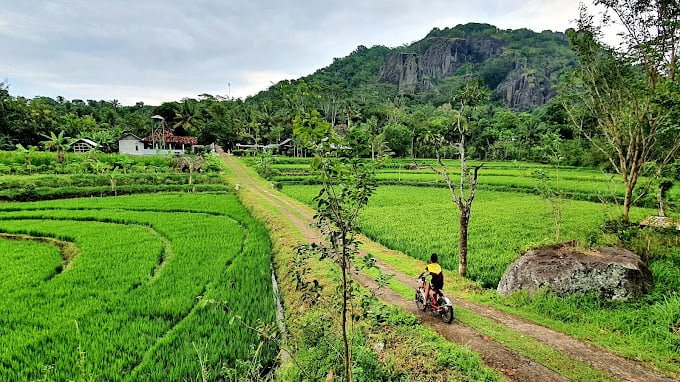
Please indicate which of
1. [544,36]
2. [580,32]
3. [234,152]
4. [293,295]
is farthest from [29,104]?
[544,36]

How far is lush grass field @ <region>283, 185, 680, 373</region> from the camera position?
19.2 ft

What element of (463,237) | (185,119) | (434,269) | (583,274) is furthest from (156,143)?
(583,274)

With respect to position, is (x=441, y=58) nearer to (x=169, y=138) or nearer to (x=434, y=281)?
(x=169, y=138)

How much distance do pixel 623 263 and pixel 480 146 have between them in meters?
51.6

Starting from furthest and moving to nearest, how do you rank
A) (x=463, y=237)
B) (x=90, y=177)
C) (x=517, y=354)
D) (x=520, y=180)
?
(x=520, y=180) < (x=90, y=177) < (x=463, y=237) < (x=517, y=354)

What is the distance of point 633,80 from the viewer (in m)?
10.7

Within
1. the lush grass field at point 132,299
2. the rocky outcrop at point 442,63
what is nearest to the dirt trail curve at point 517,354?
the lush grass field at point 132,299

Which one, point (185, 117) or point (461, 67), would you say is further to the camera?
point (461, 67)

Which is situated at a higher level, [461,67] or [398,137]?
[461,67]

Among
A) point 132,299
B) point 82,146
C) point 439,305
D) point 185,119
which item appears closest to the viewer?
point 439,305

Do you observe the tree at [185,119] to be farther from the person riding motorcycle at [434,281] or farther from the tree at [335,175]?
the tree at [335,175]

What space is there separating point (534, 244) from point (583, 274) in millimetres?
2179

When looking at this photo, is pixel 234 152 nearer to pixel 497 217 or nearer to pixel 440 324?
pixel 497 217

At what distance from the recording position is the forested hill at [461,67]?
10712 cm
